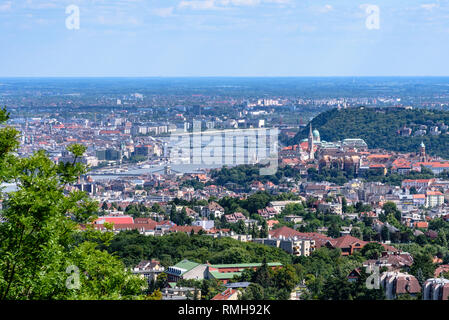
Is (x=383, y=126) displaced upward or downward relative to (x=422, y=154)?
upward

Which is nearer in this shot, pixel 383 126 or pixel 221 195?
pixel 221 195

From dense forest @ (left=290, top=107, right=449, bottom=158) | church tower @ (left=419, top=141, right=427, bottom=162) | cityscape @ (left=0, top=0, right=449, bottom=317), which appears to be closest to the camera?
cityscape @ (left=0, top=0, right=449, bottom=317)

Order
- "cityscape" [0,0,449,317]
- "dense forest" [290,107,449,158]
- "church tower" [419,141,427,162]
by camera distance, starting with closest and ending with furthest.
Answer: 1. "cityscape" [0,0,449,317]
2. "church tower" [419,141,427,162]
3. "dense forest" [290,107,449,158]

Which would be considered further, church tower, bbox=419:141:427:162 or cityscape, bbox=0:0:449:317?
church tower, bbox=419:141:427:162

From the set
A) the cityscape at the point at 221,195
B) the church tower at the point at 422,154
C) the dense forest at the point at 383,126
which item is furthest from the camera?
the dense forest at the point at 383,126

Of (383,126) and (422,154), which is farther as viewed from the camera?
(383,126)

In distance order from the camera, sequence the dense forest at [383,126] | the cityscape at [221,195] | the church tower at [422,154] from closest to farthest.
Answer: the cityscape at [221,195]
the church tower at [422,154]
the dense forest at [383,126]

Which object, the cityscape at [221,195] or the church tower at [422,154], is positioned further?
the church tower at [422,154]
